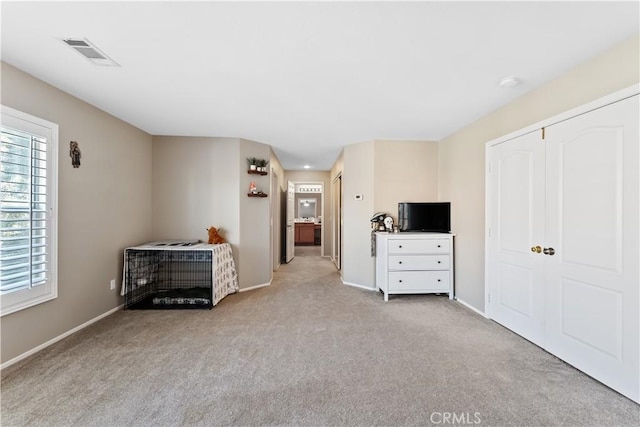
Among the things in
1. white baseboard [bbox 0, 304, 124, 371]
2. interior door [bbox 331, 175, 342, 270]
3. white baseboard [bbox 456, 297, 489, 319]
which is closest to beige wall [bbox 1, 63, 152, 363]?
white baseboard [bbox 0, 304, 124, 371]

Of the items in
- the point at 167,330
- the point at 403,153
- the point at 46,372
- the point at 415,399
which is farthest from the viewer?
the point at 403,153

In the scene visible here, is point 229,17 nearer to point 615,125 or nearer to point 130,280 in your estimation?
point 615,125

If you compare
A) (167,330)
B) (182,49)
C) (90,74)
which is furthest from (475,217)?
(90,74)

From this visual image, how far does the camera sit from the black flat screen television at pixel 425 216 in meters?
3.96

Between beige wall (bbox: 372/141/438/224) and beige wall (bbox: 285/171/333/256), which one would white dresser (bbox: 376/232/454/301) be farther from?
beige wall (bbox: 285/171/333/256)

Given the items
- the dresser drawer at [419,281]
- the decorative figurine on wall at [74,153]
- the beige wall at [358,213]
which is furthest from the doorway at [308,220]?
the decorative figurine on wall at [74,153]

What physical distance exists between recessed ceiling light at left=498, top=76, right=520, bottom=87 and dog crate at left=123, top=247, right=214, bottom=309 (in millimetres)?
3682

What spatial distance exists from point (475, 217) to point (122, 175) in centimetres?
457

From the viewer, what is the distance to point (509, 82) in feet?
7.52

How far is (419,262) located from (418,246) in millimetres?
233

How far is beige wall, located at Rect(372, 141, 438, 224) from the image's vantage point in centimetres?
423

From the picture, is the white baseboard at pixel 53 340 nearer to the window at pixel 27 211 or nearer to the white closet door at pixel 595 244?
the window at pixel 27 211

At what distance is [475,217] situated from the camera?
331 cm

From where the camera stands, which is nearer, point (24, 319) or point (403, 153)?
point (24, 319)
